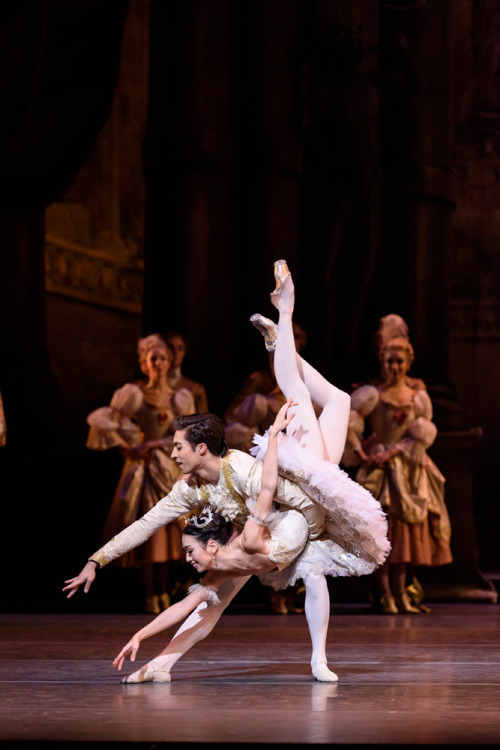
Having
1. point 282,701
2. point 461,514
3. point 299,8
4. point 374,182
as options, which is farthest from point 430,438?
point 282,701

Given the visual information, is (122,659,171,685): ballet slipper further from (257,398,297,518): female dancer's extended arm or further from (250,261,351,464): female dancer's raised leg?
(250,261,351,464): female dancer's raised leg

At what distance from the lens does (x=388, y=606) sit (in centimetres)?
809

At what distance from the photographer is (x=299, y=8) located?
31.9ft

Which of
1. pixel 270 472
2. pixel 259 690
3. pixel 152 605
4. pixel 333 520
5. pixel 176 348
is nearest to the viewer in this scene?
pixel 259 690

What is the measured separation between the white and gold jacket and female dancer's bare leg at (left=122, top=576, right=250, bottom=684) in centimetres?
26

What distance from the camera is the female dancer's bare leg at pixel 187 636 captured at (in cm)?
466

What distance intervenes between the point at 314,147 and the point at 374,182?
0.49 metres

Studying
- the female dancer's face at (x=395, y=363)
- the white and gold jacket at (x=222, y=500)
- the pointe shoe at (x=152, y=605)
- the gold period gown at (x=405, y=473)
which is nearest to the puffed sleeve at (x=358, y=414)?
the gold period gown at (x=405, y=473)

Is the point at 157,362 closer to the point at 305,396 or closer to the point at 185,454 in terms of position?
the point at 305,396

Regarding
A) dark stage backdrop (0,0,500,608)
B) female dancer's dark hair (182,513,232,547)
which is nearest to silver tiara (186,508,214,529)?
female dancer's dark hair (182,513,232,547)

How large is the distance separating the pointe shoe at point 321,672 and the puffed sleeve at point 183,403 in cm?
373

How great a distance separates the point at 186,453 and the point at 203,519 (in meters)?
0.27

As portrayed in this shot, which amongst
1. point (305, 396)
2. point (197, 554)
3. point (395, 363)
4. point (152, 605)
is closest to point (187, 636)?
point (197, 554)

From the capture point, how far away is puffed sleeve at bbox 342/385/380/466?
324 inches
